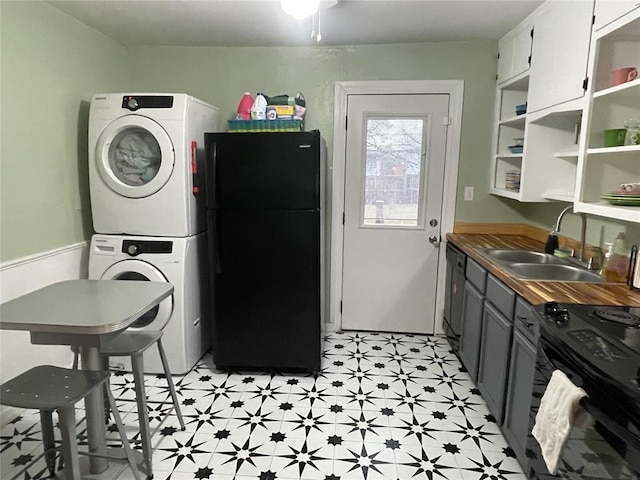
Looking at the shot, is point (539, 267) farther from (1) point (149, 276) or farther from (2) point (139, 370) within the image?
(1) point (149, 276)

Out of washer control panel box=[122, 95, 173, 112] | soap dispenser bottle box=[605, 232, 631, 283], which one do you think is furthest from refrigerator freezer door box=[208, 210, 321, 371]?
soap dispenser bottle box=[605, 232, 631, 283]

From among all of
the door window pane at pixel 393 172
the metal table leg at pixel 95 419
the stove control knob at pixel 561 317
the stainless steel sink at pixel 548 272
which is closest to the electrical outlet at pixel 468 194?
the door window pane at pixel 393 172

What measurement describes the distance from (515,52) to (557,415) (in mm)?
2411

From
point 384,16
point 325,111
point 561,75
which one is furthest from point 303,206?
point 561,75

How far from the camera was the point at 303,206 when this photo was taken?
2617mm

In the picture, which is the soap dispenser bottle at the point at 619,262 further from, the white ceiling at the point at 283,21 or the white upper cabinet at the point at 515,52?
the white ceiling at the point at 283,21

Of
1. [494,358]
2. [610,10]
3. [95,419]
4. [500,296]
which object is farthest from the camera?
[494,358]

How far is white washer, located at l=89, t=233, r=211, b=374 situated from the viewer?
8.82 ft

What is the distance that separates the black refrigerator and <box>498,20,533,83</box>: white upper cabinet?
1.44 meters

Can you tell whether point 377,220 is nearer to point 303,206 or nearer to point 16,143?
point 303,206

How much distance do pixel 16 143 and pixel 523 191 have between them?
3.01 metres

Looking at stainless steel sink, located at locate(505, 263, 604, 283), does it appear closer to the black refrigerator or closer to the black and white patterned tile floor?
the black and white patterned tile floor

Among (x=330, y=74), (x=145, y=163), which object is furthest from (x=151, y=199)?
(x=330, y=74)

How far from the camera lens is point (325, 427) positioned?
7.50 feet
